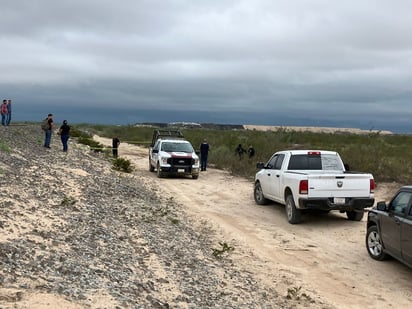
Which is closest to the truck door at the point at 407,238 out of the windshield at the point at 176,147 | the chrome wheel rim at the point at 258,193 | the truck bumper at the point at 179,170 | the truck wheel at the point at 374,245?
the truck wheel at the point at 374,245

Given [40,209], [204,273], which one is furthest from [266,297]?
[40,209]

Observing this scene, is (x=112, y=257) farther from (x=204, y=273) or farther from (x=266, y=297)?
(x=266, y=297)

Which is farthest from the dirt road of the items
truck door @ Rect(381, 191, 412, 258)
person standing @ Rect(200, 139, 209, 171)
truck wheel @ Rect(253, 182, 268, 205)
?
person standing @ Rect(200, 139, 209, 171)

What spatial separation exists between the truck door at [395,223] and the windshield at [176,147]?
47.4 feet

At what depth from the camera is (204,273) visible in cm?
712

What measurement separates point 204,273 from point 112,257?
4.32ft

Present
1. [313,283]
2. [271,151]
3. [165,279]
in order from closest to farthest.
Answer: [165,279], [313,283], [271,151]

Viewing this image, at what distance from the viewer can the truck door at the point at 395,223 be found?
24.8 ft

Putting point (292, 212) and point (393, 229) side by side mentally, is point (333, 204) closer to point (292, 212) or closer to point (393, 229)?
point (292, 212)

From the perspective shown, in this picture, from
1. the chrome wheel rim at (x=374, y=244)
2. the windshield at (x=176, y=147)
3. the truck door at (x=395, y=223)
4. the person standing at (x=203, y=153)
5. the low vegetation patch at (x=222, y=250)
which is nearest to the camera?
the truck door at (x=395, y=223)

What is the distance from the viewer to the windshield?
2206 centimetres

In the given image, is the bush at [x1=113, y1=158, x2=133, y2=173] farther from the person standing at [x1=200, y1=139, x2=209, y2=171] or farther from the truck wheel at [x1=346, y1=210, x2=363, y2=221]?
the truck wheel at [x1=346, y1=210, x2=363, y2=221]

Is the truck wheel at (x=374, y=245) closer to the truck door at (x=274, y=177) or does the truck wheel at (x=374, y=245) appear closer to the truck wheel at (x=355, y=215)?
the truck wheel at (x=355, y=215)

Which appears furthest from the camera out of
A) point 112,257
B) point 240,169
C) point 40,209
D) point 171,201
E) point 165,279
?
point 240,169
